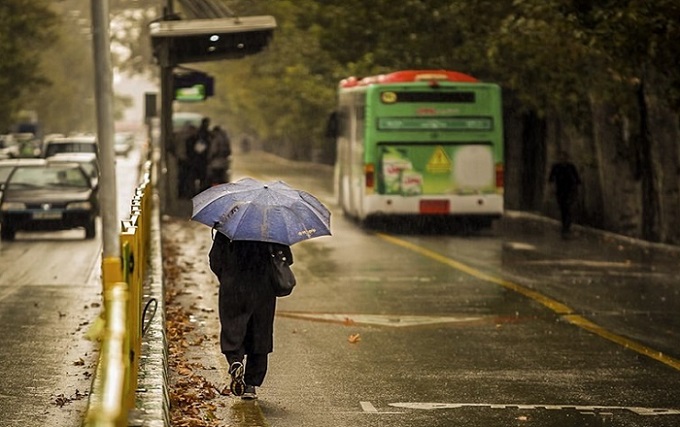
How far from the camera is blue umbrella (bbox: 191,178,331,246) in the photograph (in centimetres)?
1153

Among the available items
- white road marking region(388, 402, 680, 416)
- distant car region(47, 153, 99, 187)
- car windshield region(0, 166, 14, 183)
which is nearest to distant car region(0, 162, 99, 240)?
car windshield region(0, 166, 14, 183)

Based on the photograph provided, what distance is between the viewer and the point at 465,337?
16.1 m

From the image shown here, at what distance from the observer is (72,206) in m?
31.1

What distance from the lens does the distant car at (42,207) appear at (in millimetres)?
30781

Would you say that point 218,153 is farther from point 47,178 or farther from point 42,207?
point 42,207

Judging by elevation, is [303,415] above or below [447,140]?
below

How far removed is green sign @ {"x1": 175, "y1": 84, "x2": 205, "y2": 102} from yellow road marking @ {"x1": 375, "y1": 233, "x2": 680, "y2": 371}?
9692 millimetres

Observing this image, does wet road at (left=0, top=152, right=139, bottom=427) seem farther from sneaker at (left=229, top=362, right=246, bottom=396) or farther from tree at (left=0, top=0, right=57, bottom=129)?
tree at (left=0, top=0, right=57, bottom=129)

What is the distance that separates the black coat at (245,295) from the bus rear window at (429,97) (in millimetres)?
20107

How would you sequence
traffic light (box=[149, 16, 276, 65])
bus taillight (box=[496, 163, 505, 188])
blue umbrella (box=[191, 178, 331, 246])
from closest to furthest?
1. blue umbrella (box=[191, 178, 331, 246])
2. traffic light (box=[149, 16, 276, 65])
3. bus taillight (box=[496, 163, 505, 188])

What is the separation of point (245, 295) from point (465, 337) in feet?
15.7

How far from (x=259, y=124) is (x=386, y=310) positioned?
6710 centimetres

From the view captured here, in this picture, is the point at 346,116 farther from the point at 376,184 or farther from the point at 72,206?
the point at 72,206

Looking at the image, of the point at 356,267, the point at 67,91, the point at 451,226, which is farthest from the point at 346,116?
the point at 67,91
